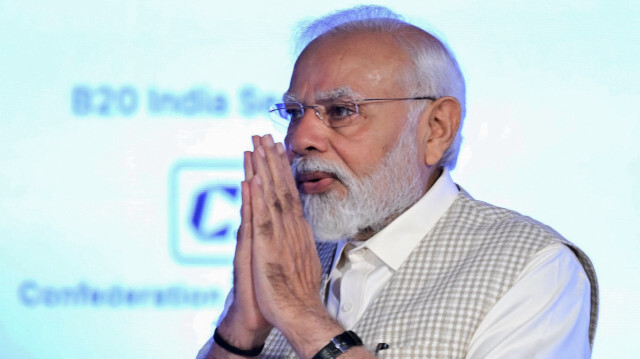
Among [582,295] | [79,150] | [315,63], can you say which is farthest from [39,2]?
[582,295]

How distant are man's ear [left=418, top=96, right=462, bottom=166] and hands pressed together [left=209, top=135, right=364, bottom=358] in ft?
0.98

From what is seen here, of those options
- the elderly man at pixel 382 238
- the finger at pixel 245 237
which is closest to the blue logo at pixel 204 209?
the elderly man at pixel 382 238

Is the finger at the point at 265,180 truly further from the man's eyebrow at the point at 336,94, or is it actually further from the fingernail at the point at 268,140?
the man's eyebrow at the point at 336,94

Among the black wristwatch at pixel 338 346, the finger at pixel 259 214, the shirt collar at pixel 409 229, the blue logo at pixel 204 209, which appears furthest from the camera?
the blue logo at pixel 204 209

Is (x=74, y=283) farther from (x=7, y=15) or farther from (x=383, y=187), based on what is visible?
(x=383, y=187)

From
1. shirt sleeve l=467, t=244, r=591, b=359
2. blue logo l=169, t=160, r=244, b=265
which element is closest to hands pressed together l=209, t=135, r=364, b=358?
shirt sleeve l=467, t=244, r=591, b=359

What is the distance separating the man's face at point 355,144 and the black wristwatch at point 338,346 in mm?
307

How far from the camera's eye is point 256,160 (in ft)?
4.98

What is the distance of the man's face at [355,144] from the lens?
1.60 meters

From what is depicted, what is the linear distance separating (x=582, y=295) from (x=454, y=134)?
1.33ft

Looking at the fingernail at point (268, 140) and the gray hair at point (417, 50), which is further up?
the gray hair at point (417, 50)

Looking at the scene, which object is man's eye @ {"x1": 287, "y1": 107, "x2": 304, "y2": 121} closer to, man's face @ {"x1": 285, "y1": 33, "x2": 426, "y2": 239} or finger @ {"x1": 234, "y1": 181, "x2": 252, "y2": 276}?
man's face @ {"x1": 285, "y1": 33, "x2": 426, "y2": 239}

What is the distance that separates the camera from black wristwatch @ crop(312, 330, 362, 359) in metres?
1.32

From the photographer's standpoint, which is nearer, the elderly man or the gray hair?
the elderly man
